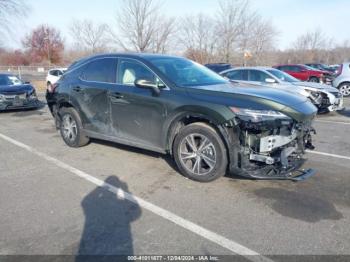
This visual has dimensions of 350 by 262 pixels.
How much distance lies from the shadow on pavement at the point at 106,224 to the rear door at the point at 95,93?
5.64 feet

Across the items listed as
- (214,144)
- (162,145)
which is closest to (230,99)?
(214,144)

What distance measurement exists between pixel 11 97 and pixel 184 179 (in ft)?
30.0

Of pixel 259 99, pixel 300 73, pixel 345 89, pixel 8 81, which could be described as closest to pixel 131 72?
pixel 259 99

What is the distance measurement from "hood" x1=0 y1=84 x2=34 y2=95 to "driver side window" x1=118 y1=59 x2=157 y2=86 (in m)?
7.59

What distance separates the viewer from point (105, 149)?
621cm

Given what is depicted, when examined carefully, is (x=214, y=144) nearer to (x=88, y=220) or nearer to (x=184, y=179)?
(x=184, y=179)

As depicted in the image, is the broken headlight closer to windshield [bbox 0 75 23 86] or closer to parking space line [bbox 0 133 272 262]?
parking space line [bbox 0 133 272 262]

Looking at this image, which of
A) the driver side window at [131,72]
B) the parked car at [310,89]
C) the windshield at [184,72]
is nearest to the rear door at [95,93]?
the driver side window at [131,72]

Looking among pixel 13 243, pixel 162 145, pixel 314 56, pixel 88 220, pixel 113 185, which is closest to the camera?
pixel 13 243

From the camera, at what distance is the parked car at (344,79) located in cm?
1451

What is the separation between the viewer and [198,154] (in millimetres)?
4387

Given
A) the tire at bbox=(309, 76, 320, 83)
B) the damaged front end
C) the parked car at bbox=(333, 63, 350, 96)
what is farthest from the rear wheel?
the damaged front end

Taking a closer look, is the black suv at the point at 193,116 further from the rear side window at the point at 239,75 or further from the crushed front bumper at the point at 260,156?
the rear side window at the point at 239,75

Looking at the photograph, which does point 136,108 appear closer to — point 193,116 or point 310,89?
point 193,116
